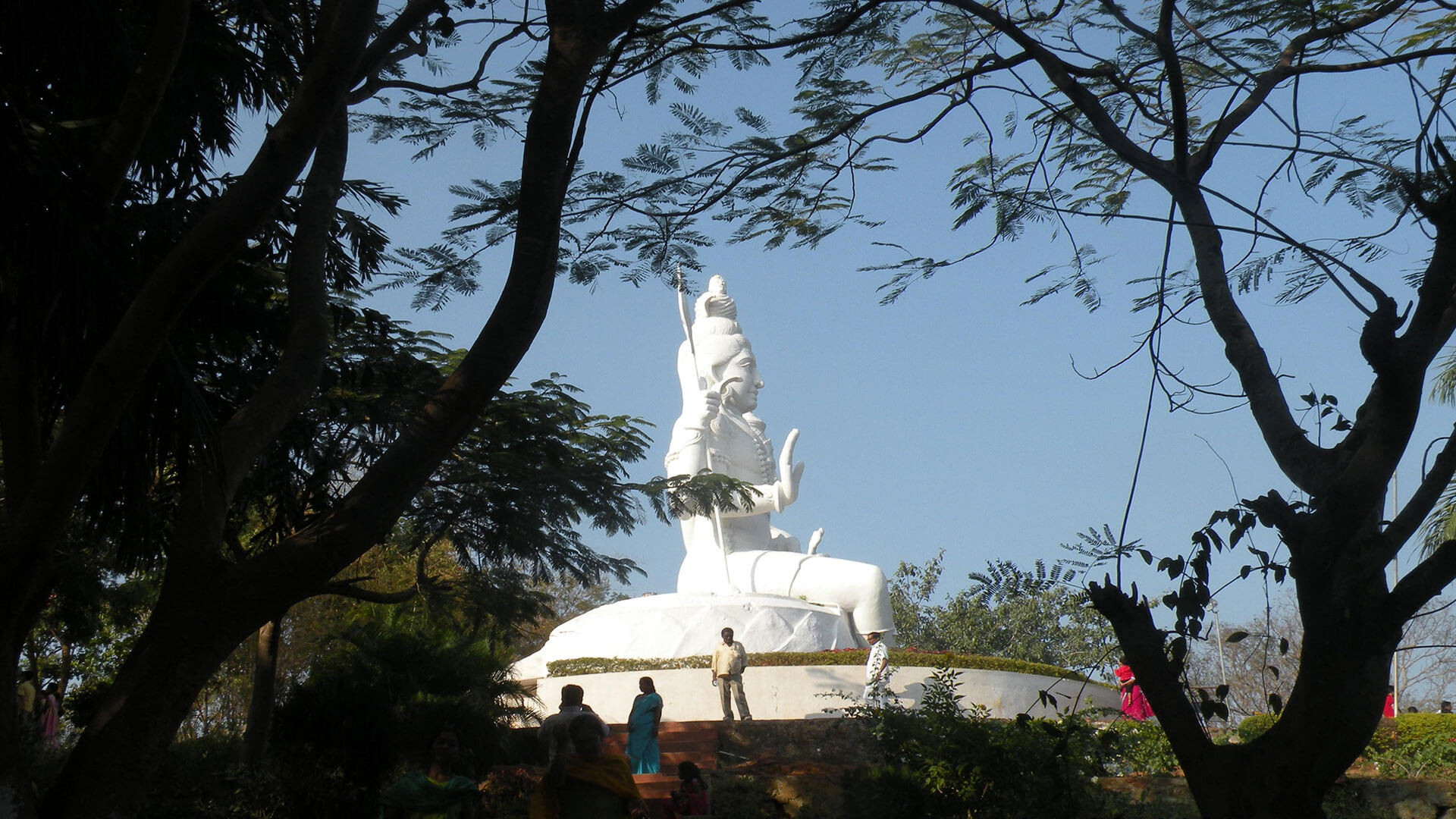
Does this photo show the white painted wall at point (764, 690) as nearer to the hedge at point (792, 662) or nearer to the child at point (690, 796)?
the hedge at point (792, 662)

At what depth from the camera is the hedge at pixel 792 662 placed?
53.0 feet

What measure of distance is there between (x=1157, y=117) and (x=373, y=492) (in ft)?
10.8

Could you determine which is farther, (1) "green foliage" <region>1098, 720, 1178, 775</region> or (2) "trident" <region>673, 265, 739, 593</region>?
(2) "trident" <region>673, 265, 739, 593</region>

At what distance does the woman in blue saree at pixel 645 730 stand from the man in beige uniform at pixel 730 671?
315 cm

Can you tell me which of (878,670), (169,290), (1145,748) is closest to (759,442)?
(878,670)

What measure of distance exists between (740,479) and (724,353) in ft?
7.15

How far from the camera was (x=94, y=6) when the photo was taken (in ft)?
16.9

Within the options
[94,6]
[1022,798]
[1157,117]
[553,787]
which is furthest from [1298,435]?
[94,6]

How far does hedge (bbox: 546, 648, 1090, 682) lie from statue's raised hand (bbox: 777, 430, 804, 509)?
2.54 m

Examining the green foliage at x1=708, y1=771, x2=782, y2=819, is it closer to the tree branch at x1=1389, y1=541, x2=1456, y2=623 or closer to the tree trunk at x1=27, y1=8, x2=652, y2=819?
the tree trunk at x1=27, y1=8, x2=652, y2=819

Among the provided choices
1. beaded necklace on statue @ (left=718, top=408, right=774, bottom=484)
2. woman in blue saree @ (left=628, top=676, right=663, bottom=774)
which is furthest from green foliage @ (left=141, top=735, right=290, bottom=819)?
beaded necklace on statue @ (left=718, top=408, right=774, bottom=484)

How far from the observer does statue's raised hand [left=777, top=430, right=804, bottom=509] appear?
1862cm

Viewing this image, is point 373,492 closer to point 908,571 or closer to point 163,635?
point 163,635

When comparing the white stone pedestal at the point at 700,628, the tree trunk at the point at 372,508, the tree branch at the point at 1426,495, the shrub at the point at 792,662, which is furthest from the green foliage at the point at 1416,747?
the tree trunk at the point at 372,508
